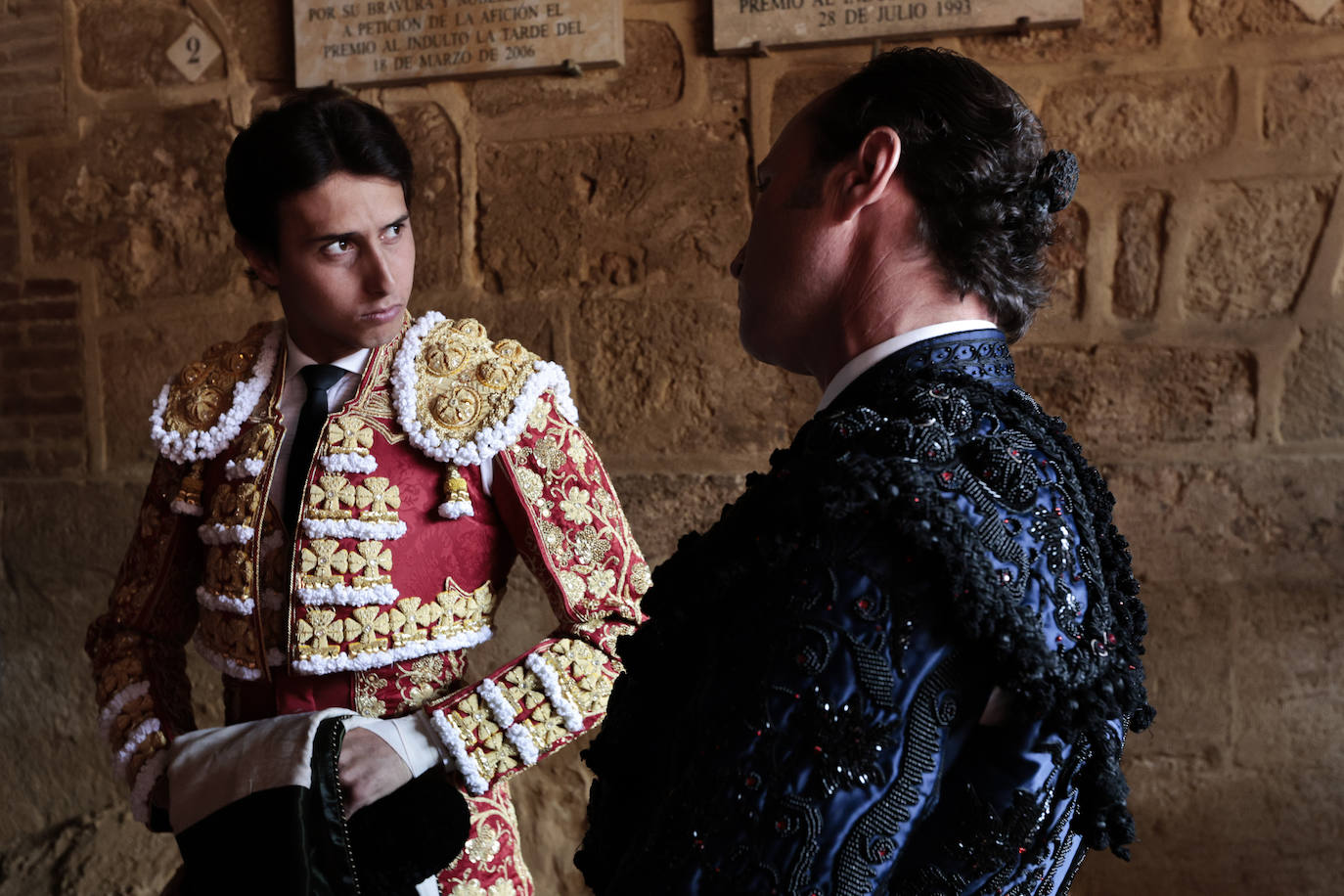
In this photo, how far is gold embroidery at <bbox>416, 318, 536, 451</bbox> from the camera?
1.68 m

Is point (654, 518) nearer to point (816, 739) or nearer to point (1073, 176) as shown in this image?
point (1073, 176)

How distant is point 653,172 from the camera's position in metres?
2.73

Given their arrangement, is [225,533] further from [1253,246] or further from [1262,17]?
[1262,17]

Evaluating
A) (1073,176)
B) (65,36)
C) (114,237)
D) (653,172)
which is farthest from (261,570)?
(65,36)

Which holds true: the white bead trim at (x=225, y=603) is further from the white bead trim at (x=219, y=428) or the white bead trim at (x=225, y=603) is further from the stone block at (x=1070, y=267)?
the stone block at (x=1070, y=267)

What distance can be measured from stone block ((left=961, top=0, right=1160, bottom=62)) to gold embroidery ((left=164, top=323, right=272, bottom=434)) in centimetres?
166

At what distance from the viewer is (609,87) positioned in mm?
2742

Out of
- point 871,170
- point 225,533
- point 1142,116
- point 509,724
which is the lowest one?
point 509,724

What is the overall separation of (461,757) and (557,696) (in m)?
0.15

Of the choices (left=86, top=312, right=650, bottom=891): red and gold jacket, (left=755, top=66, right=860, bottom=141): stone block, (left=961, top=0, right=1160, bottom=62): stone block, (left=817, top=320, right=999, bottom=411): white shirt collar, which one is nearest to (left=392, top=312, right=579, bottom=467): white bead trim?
(left=86, top=312, right=650, bottom=891): red and gold jacket

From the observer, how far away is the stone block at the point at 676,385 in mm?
A: 2715

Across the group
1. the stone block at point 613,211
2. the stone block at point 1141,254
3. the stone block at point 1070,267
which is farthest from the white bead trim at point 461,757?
the stone block at point 1141,254

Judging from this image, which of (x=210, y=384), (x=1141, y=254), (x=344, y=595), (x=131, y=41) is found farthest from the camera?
(x=131, y=41)

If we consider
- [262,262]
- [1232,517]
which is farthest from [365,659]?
[1232,517]
